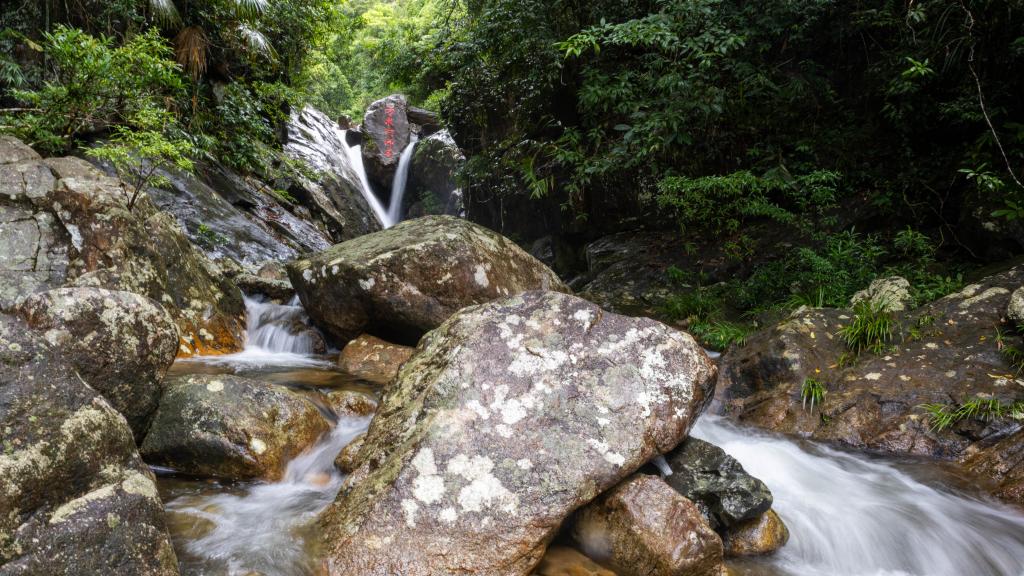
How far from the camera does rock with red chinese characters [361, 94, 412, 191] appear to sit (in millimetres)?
17562

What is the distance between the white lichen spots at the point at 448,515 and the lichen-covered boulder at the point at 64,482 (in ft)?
3.35

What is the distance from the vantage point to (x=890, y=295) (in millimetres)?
4930

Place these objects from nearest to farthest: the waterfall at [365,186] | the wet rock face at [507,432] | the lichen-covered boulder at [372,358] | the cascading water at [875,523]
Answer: the wet rock face at [507,432]
the cascading water at [875,523]
the lichen-covered boulder at [372,358]
the waterfall at [365,186]

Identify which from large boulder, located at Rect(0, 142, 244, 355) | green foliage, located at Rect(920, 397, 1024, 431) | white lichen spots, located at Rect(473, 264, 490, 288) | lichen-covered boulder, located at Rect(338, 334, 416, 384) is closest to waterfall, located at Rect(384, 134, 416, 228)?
large boulder, located at Rect(0, 142, 244, 355)

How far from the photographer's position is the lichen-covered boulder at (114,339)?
2715 mm

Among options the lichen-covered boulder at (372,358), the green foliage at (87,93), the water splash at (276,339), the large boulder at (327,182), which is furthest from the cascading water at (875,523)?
the large boulder at (327,182)

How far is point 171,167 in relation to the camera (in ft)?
27.8

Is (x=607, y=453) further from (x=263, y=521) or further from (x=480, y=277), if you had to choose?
(x=480, y=277)

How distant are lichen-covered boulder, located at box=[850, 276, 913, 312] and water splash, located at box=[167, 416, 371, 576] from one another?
4.81m

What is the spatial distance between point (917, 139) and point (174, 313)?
903cm

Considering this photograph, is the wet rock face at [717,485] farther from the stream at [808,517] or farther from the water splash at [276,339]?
the water splash at [276,339]

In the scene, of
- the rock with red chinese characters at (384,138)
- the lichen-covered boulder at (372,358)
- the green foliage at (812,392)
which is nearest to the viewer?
the green foliage at (812,392)

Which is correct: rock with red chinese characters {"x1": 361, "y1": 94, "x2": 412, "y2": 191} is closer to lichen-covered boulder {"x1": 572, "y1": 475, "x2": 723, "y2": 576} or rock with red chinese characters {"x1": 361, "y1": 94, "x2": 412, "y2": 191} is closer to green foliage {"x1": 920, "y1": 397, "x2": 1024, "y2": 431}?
green foliage {"x1": 920, "y1": 397, "x2": 1024, "y2": 431}

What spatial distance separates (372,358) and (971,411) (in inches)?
194
